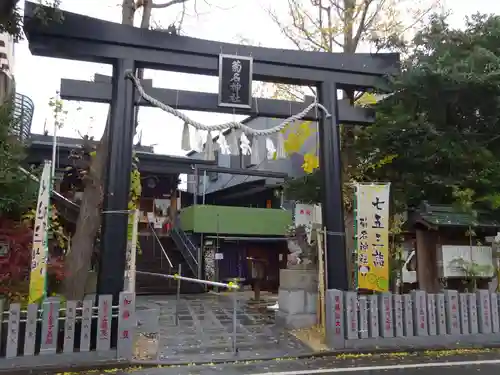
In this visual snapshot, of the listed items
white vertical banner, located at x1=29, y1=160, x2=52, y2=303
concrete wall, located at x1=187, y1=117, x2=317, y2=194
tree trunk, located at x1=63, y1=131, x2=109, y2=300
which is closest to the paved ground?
white vertical banner, located at x1=29, y1=160, x2=52, y2=303

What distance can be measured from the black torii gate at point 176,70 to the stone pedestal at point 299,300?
1.55m

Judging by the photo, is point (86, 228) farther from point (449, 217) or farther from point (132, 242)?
point (449, 217)

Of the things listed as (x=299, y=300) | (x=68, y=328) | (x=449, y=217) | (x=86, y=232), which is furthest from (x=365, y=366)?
(x=86, y=232)

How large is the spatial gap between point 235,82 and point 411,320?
6.66 m

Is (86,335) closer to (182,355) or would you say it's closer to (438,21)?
(182,355)

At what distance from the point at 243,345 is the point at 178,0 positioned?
8.63 m

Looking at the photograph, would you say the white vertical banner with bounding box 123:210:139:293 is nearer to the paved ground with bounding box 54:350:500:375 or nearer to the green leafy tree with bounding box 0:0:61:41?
the paved ground with bounding box 54:350:500:375

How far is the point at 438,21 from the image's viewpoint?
1257 cm

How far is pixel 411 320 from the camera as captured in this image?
31.3 feet

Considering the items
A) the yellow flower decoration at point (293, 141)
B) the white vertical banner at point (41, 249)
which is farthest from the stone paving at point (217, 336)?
the yellow flower decoration at point (293, 141)

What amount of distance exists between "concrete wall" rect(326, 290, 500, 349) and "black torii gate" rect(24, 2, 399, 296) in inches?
38.5

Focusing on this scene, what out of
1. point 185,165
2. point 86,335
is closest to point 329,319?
point 86,335

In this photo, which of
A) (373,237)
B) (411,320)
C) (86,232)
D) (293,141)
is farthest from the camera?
(293,141)

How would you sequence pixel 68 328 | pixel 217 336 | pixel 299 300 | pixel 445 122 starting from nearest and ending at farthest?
pixel 68 328 → pixel 217 336 → pixel 299 300 → pixel 445 122
